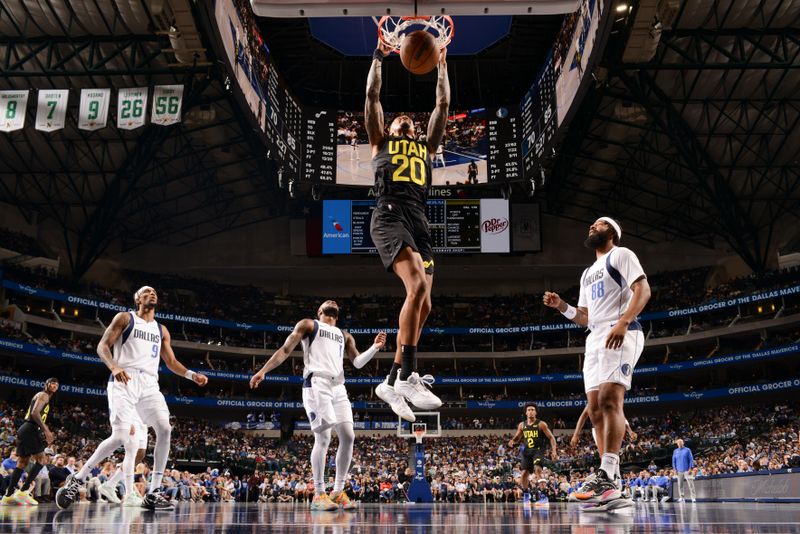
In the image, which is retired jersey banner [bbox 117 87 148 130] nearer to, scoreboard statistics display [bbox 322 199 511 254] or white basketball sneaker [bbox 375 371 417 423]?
scoreboard statistics display [bbox 322 199 511 254]

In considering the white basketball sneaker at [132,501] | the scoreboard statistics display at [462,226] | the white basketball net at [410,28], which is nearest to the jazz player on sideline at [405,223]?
the white basketball net at [410,28]

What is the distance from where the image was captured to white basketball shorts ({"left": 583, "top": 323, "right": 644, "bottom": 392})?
6.26 m

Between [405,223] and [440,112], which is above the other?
[440,112]

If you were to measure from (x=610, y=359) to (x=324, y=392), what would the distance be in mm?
3615

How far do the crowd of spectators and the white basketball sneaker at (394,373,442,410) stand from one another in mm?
15061

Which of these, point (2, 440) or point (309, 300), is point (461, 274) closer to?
point (309, 300)

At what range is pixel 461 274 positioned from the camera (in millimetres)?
42562

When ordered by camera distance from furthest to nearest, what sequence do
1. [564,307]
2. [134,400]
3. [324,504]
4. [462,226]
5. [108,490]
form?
[462,226], [108,490], [134,400], [324,504], [564,307]

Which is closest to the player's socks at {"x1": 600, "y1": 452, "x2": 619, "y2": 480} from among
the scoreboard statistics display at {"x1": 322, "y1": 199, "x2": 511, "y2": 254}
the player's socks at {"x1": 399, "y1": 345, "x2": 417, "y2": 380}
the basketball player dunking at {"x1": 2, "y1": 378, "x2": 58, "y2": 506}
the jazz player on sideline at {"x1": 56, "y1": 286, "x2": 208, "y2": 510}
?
the player's socks at {"x1": 399, "y1": 345, "x2": 417, "y2": 380}

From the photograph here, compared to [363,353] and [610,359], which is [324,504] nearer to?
[363,353]

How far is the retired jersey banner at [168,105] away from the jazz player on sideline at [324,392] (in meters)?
13.7

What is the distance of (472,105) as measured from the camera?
3581 centimetres

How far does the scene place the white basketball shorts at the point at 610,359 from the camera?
20.5 feet

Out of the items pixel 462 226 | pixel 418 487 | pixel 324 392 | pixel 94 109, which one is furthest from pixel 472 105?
pixel 324 392
